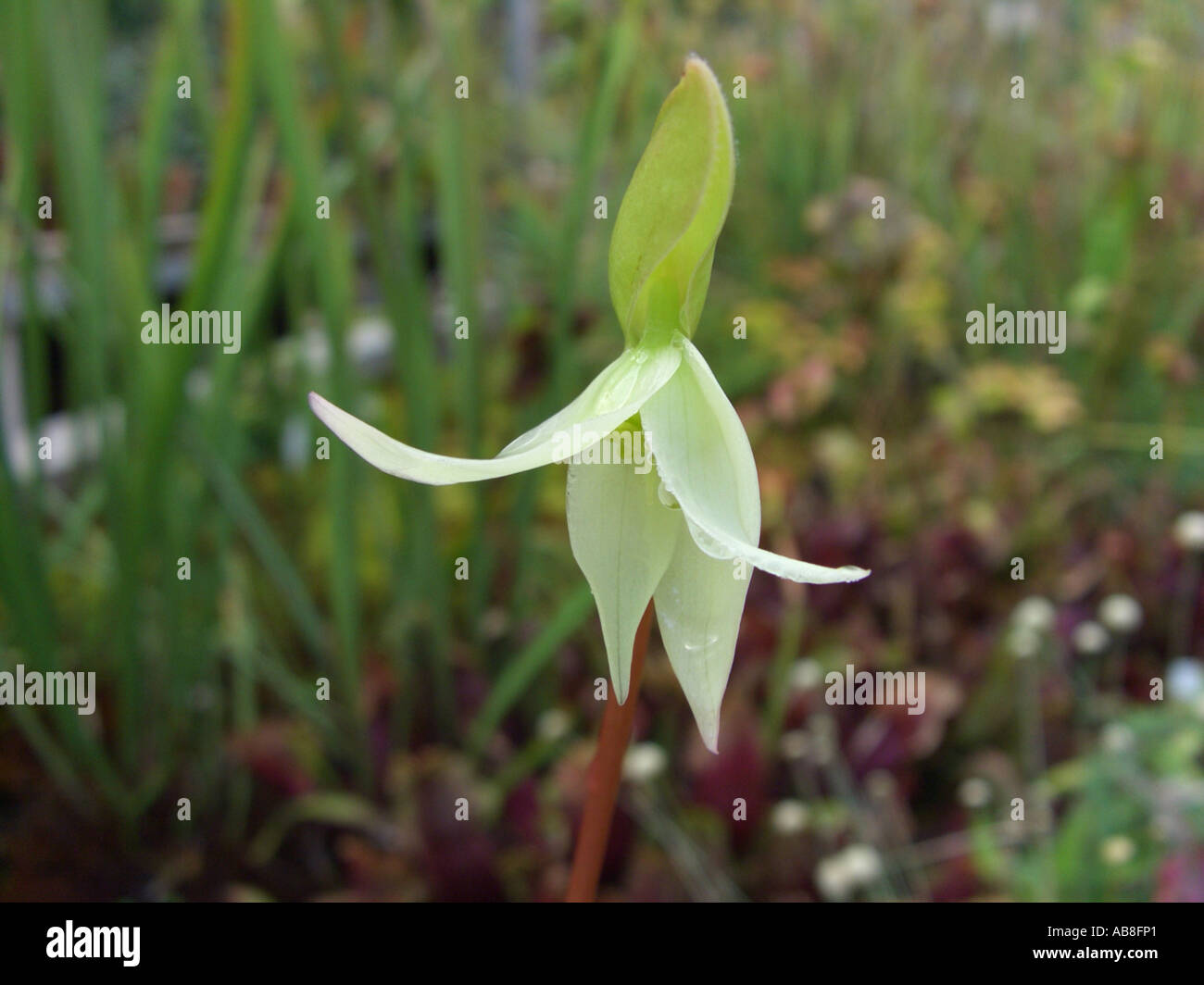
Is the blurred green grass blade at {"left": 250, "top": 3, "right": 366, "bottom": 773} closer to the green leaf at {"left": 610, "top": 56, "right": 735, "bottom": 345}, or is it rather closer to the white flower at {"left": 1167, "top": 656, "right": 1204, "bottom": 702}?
the green leaf at {"left": 610, "top": 56, "right": 735, "bottom": 345}

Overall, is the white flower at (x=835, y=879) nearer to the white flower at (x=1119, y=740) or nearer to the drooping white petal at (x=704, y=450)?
the white flower at (x=1119, y=740)

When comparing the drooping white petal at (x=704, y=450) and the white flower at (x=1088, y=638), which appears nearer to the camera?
the drooping white petal at (x=704, y=450)

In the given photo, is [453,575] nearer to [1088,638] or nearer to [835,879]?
[835,879]

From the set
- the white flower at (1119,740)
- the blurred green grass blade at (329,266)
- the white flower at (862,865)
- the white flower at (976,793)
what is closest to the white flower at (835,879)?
the white flower at (862,865)

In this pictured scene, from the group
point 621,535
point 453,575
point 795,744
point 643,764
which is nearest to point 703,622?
point 621,535

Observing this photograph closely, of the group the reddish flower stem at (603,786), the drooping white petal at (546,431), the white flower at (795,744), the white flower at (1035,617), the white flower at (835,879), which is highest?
the drooping white petal at (546,431)

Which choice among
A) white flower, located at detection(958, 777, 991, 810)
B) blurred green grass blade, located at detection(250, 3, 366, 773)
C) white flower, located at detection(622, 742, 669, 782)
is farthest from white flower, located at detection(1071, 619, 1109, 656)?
blurred green grass blade, located at detection(250, 3, 366, 773)
